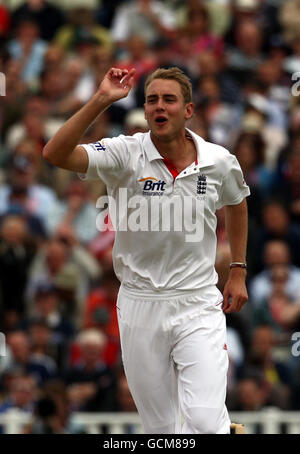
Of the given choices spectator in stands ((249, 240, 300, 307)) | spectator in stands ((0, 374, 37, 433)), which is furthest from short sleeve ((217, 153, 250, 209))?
spectator in stands ((249, 240, 300, 307))

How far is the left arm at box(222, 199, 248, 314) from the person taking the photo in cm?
698

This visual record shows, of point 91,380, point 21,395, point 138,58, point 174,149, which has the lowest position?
point 21,395

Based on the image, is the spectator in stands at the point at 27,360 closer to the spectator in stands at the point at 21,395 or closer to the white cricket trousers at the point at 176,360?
the spectator in stands at the point at 21,395

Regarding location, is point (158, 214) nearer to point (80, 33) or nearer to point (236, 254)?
point (236, 254)

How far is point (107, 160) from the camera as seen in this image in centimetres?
642

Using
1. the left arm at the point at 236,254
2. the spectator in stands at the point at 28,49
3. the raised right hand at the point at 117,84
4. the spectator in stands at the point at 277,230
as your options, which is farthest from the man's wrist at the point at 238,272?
the spectator in stands at the point at 28,49

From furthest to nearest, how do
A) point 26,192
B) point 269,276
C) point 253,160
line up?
1. point 253,160
2. point 26,192
3. point 269,276

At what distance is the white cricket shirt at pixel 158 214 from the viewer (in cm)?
650

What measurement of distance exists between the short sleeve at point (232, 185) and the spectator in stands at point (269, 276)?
12.4 ft

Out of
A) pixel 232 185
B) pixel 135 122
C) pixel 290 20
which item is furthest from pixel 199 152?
pixel 290 20

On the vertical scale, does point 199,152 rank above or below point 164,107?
below

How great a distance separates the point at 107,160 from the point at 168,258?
2.12 feet

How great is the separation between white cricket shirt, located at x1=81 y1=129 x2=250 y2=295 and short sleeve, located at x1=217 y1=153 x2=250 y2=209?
0.13m

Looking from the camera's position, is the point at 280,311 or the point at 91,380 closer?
the point at 91,380
